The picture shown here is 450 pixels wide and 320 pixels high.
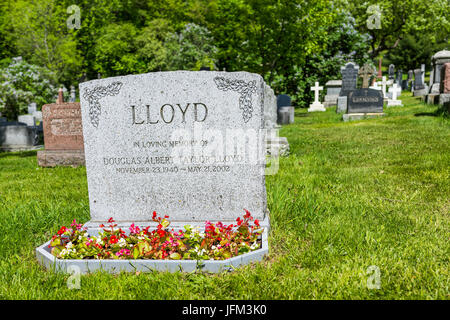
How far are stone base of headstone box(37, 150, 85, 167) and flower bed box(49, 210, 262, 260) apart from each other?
4.90 meters

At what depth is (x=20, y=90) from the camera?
1625cm

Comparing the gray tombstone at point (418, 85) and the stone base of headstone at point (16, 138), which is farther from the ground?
the gray tombstone at point (418, 85)

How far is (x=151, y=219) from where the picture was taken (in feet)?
12.7

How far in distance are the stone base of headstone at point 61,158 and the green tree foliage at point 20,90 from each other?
8.71 m

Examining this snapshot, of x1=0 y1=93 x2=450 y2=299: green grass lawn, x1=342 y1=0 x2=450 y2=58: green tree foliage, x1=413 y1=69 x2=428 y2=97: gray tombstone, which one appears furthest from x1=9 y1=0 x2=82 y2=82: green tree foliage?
x1=0 y1=93 x2=450 y2=299: green grass lawn

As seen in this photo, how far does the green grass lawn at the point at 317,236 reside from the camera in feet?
8.70

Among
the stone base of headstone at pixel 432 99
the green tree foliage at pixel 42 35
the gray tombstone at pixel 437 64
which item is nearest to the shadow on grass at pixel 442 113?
the stone base of headstone at pixel 432 99

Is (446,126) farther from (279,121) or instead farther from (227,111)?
(227,111)

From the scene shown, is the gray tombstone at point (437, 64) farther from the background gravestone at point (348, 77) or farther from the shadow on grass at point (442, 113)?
the shadow on grass at point (442, 113)

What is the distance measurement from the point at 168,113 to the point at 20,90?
15.5 m

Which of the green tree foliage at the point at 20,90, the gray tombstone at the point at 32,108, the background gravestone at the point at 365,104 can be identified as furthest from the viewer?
the gray tombstone at the point at 32,108

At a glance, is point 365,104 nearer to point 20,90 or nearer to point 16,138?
point 16,138
